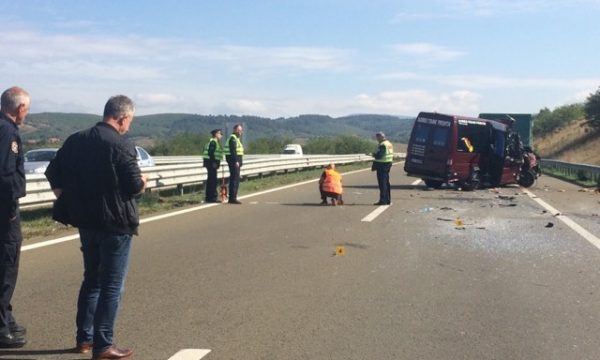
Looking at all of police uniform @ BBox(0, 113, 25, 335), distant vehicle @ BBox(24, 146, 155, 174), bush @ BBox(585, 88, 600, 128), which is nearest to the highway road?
police uniform @ BBox(0, 113, 25, 335)

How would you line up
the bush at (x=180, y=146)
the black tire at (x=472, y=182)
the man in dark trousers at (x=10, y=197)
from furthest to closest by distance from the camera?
the bush at (x=180, y=146) → the black tire at (x=472, y=182) → the man in dark trousers at (x=10, y=197)

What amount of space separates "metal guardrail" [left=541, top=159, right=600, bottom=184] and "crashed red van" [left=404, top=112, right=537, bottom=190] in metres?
4.87

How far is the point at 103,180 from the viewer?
204 inches

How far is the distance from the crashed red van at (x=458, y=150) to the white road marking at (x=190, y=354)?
18.6 meters

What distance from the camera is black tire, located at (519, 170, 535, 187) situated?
26.4 metres

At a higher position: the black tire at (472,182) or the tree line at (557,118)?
the tree line at (557,118)

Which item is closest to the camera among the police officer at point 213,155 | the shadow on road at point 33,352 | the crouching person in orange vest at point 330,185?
the shadow on road at point 33,352

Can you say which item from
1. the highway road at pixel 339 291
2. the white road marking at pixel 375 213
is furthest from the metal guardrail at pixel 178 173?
the white road marking at pixel 375 213

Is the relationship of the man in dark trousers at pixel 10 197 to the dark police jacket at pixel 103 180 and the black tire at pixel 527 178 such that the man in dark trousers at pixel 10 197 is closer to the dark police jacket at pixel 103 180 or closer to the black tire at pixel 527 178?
the dark police jacket at pixel 103 180

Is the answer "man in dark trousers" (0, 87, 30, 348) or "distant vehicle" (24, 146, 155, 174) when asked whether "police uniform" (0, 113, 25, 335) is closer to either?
"man in dark trousers" (0, 87, 30, 348)

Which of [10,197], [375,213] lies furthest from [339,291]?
[375,213]

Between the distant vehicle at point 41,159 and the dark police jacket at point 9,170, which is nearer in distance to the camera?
the dark police jacket at point 9,170

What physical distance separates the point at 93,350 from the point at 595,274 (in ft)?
20.3

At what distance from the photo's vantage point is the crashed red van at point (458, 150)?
2342cm
